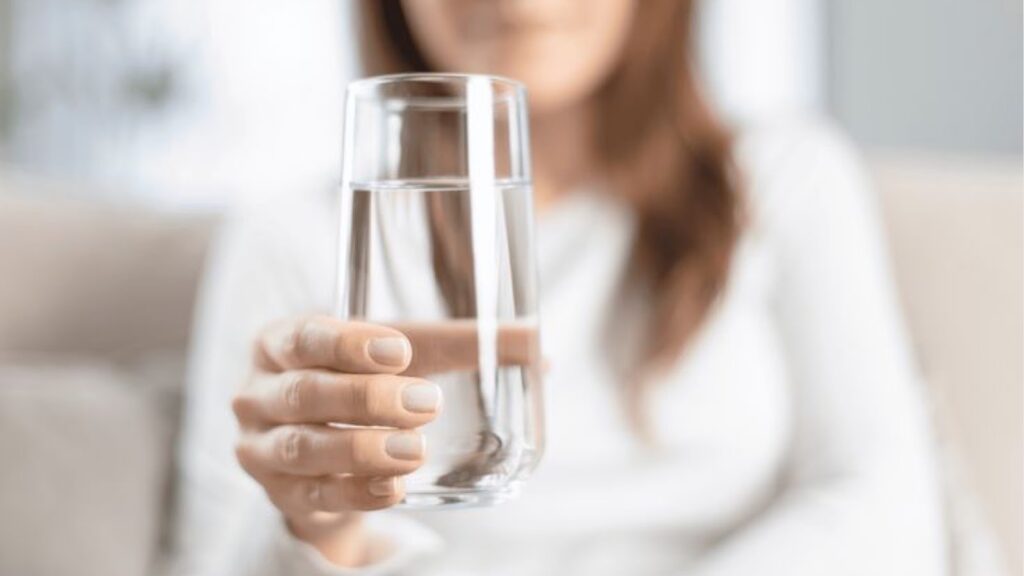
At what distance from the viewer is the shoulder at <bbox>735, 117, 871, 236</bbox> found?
1178mm

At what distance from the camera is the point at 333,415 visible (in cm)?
50

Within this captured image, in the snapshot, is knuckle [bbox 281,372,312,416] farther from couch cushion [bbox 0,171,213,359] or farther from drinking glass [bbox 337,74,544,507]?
couch cushion [bbox 0,171,213,359]

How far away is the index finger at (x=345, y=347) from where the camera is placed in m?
0.48

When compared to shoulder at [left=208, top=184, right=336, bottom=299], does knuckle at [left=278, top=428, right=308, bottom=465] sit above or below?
below

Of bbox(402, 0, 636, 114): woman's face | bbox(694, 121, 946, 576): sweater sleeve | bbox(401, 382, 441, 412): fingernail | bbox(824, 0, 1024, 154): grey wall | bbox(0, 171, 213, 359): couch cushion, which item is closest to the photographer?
bbox(401, 382, 441, 412): fingernail

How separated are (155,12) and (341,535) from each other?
11.7 ft

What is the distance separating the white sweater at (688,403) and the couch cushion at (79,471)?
0.05 metres

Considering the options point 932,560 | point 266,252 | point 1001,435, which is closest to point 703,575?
point 932,560

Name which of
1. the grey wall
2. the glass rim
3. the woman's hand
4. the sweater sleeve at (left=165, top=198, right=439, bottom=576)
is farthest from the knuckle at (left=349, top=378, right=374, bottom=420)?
the grey wall

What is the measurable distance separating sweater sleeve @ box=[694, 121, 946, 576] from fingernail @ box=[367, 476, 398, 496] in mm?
470

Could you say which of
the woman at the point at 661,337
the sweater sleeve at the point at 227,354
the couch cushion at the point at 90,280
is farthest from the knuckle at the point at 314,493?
the couch cushion at the point at 90,280

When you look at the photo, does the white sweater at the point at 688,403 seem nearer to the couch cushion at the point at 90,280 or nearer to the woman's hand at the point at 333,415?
the couch cushion at the point at 90,280

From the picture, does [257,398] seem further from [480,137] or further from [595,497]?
[595,497]

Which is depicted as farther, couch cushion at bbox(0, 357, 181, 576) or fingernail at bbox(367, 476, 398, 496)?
couch cushion at bbox(0, 357, 181, 576)
